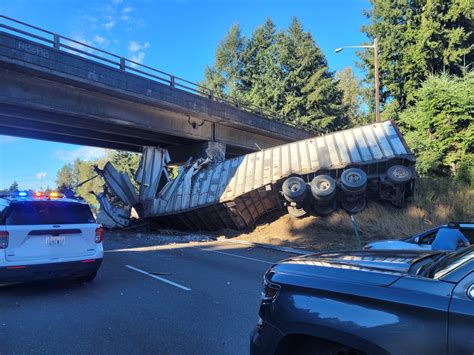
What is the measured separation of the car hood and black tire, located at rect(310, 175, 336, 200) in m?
12.1

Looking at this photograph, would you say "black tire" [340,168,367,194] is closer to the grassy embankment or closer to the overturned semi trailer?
the overturned semi trailer

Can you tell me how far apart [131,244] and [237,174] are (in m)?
5.13

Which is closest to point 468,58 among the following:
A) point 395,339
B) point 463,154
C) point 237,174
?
point 463,154

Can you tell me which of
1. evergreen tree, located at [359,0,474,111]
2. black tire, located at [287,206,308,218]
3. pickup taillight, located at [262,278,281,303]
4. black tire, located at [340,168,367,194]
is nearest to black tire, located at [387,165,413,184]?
black tire, located at [340,168,367,194]

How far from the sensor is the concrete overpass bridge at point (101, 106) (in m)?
16.4

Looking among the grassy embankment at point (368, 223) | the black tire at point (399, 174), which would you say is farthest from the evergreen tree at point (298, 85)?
the black tire at point (399, 174)

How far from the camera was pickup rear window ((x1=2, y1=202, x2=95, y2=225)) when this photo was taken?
6.50m

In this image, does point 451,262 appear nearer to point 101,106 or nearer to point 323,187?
point 323,187

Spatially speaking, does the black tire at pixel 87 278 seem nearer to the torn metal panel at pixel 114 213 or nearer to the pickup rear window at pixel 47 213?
the pickup rear window at pixel 47 213

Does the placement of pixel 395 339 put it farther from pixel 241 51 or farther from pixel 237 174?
pixel 241 51

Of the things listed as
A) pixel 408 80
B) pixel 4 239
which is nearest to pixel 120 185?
pixel 4 239

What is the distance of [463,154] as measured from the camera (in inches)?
872

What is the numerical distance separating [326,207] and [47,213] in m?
11.7

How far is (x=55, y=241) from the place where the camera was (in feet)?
22.0
